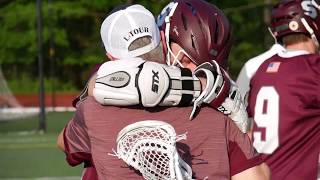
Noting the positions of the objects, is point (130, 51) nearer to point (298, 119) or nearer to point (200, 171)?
point (200, 171)

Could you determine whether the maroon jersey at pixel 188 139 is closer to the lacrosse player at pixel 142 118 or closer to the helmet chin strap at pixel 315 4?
the lacrosse player at pixel 142 118

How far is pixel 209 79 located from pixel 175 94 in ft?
0.48

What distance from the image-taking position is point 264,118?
15.9ft

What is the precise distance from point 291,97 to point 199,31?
5.35 feet

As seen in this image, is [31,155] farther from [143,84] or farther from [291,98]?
[143,84]

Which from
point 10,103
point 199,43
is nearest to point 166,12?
point 199,43

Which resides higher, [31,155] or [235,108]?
[235,108]

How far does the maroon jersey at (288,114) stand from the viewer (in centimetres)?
463

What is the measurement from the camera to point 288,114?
15.5ft

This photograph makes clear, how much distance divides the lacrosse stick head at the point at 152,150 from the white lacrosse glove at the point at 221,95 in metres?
0.21

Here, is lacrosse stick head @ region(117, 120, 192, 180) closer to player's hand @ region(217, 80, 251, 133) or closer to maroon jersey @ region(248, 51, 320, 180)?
player's hand @ region(217, 80, 251, 133)

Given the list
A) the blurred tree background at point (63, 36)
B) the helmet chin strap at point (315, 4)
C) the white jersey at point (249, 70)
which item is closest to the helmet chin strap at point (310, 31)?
the helmet chin strap at point (315, 4)

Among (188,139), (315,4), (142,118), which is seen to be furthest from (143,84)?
(315,4)

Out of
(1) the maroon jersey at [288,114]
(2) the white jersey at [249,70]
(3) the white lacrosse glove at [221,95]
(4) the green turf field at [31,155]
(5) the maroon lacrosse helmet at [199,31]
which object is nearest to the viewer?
(3) the white lacrosse glove at [221,95]
